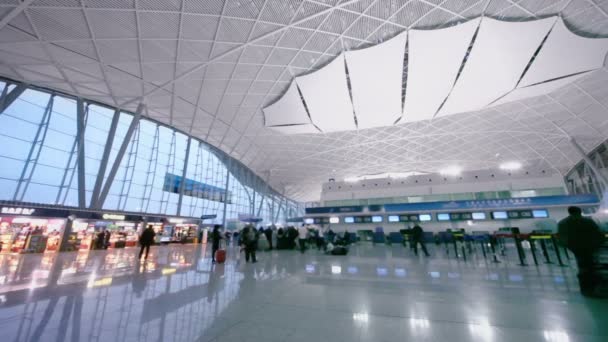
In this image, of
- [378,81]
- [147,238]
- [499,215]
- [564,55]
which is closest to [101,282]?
[147,238]

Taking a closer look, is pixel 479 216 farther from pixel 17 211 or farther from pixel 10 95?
pixel 10 95

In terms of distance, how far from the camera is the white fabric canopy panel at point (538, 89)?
49.8 ft

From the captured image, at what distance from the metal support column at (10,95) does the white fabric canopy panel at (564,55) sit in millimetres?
32916

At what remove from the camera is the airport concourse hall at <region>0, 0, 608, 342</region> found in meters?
3.43

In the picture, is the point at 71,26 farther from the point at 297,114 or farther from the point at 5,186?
the point at 297,114

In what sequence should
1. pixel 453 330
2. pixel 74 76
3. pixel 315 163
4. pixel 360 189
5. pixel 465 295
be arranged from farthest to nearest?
pixel 315 163, pixel 360 189, pixel 74 76, pixel 465 295, pixel 453 330

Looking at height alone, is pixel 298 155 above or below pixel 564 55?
below

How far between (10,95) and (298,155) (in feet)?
81.4

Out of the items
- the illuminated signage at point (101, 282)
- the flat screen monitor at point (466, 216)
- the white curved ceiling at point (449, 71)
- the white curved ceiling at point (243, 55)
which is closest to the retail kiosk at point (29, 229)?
the white curved ceiling at point (243, 55)

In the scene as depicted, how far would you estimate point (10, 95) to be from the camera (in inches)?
580

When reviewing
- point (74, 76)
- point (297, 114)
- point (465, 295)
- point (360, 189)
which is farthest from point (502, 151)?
point (74, 76)

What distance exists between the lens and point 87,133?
711 inches

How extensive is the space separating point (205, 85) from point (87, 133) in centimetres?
1059


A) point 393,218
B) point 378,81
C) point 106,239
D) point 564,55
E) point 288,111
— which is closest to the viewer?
point 564,55
